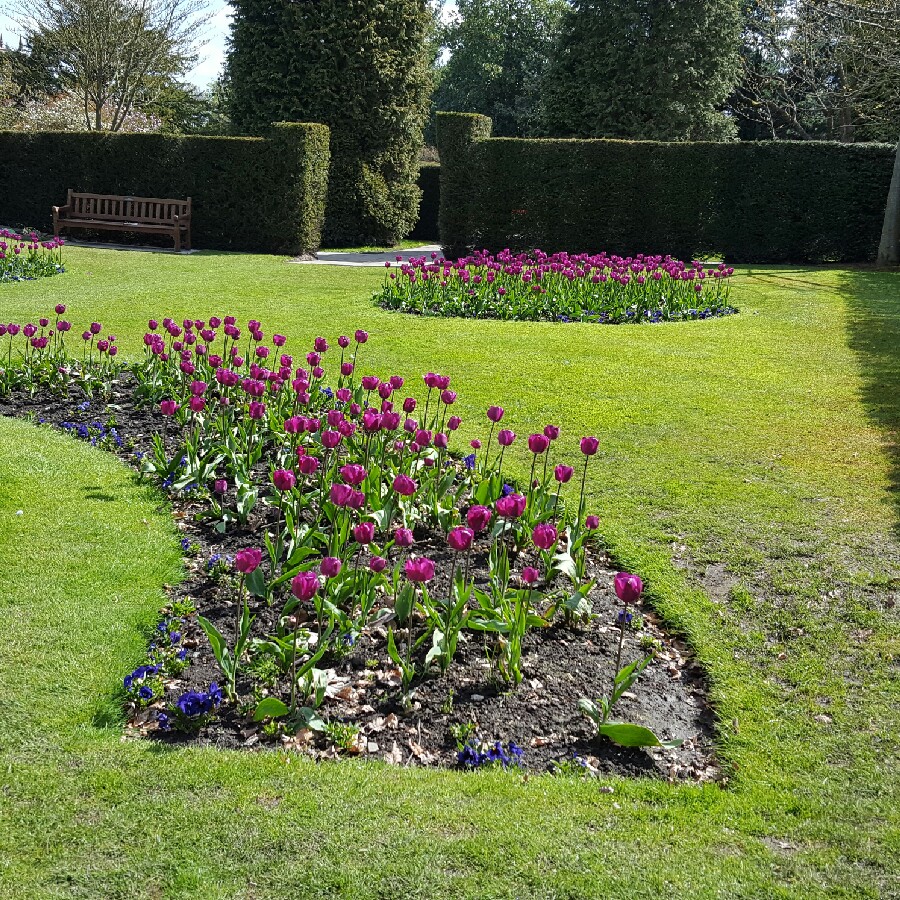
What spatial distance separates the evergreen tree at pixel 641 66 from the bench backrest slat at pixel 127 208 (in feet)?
50.3

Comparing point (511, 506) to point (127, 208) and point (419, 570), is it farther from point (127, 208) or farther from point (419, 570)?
point (127, 208)

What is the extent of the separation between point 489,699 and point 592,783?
56cm

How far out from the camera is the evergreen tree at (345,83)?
2181cm

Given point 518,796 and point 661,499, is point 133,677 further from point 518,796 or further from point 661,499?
point 661,499

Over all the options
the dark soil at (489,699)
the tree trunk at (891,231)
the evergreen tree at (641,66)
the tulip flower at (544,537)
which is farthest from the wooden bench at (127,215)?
the tulip flower at (544,537)

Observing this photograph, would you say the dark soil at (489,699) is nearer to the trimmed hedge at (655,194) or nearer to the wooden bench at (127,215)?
the trimmed hedge at (655,194)

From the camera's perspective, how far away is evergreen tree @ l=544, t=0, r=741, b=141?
97.2 ft

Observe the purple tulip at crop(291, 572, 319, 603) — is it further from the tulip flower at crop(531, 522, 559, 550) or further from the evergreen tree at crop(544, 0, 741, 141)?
the evergreen tree at crop(544, 0, 741, 141)

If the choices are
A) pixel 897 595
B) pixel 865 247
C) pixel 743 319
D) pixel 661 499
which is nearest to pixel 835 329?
pixel 743 319

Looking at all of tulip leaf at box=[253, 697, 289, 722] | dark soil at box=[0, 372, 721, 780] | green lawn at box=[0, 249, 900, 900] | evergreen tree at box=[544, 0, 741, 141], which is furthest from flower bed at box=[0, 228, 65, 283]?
evergreen tree at box=[544, 0, 741, 141]

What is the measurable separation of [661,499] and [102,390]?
4.03m

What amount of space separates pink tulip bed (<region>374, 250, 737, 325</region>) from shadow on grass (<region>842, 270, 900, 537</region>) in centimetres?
180

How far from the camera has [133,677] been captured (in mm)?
3297

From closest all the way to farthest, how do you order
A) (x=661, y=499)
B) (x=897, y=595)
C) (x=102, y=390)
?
(x=897, y=595)
(x=661, y=499)
(x=102, y=390)
